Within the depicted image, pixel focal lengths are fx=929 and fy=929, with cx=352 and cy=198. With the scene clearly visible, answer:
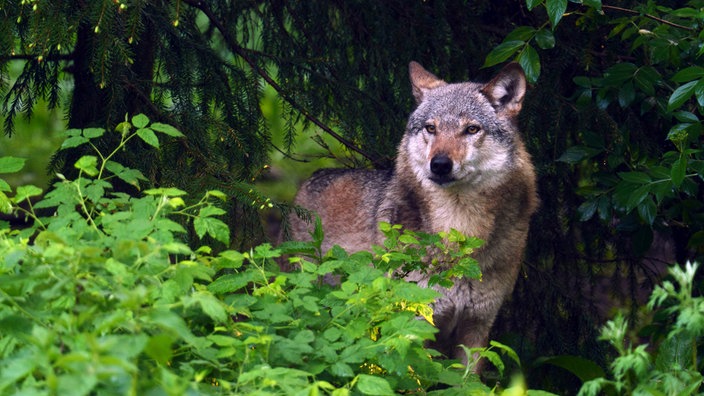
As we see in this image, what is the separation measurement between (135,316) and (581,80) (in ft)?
11.7

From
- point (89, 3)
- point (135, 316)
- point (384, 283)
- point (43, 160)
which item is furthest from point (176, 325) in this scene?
point (43, 160)

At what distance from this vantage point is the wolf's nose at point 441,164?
5258 mm

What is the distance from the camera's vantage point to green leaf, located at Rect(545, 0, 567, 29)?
441 cm

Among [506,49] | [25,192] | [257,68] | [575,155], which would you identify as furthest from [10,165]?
[575,155]

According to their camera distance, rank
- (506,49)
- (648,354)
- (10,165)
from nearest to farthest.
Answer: (648,354) < (10,165) < (506,49)

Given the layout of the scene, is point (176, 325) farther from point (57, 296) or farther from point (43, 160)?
point (43, 160)

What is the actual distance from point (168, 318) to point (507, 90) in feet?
11.6

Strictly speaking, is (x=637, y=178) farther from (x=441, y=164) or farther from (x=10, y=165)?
(x=10, y=165)

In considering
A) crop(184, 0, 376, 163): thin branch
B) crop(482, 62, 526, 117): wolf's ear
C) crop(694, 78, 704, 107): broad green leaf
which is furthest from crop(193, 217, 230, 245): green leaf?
crop(482, 62, 526, 117): wolf's ear

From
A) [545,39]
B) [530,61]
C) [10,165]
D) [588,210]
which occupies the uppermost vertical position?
[10,165]

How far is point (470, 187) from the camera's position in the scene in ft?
18.0

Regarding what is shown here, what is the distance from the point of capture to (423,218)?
18.4ft

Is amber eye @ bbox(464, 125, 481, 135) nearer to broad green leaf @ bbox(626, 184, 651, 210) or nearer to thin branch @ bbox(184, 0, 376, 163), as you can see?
thin branch @ bbox(184, 0, 376, 163)

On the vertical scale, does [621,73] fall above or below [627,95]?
above
